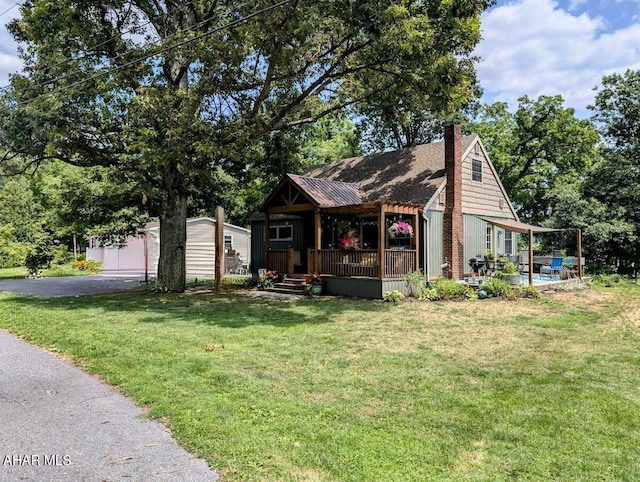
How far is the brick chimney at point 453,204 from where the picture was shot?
16.3 meters

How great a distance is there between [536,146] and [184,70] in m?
24.3

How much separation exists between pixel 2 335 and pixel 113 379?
4.41 m

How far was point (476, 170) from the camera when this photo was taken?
1795 cm

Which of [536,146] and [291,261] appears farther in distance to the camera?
Result: [536,146]

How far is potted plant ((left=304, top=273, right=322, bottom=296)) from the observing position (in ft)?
49.2

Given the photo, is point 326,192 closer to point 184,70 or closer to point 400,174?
point 400,174

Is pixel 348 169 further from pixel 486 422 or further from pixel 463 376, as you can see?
pixel 486 422

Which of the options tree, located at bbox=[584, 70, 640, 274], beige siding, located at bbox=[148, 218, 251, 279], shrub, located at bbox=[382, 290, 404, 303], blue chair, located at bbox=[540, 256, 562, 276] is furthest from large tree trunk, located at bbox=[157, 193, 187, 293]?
tree, located at bbox=[584, 70, 640, 274]

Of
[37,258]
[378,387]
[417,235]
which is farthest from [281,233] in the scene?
[378,387]

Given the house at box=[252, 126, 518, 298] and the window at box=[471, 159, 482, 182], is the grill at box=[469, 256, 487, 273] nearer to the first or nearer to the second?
the house at box=[252, 126, 518, 298]

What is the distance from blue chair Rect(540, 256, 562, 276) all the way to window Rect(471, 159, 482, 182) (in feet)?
13.9

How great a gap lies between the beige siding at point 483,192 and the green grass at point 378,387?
750cm

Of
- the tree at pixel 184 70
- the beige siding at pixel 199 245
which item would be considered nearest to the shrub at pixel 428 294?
the tree at pixel 184 70

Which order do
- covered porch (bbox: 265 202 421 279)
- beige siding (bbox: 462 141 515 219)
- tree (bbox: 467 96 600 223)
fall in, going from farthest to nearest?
tree (bbox: 467 96 600 223) < beige siding (bbox: 462 141 515 219) < covered porch (bbox: 265 202 421 279)
